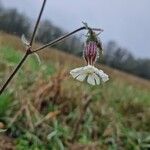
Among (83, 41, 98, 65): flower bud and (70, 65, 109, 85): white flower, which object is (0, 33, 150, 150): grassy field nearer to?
(83, 41, 98, 65): flower bud

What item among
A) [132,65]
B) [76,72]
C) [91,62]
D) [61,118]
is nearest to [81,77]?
[76,72]

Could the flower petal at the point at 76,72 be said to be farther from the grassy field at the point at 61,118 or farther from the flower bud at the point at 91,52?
the grassy field at the point at 61,118

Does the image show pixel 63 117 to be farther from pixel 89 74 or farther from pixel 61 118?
pixel 89 74

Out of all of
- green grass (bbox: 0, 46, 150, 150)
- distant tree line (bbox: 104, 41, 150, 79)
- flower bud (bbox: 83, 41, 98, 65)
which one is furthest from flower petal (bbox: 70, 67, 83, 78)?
distant tree line (bbox: 104, 41, 150, 79)

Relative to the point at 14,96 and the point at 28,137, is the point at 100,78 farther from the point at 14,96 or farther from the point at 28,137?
the point at 14,96

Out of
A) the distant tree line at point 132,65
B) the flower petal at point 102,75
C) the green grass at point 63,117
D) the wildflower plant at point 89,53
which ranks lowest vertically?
the flower petal at point 102,75

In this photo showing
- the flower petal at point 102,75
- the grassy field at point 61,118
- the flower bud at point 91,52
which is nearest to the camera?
the flower petal at point 102,75

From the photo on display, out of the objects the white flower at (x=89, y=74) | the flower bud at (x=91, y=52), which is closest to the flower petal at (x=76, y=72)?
the white flower at (x=89, y=74)

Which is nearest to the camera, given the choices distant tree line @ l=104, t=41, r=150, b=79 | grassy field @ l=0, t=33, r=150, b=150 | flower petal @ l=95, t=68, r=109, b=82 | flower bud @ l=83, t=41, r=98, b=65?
flower petal @ l=95, t=68, r=109, b=82
